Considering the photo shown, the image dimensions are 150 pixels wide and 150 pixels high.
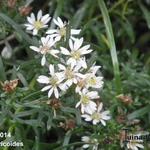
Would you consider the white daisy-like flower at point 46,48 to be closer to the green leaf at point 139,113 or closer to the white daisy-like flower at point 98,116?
the white daisy-like flower at point 98,116

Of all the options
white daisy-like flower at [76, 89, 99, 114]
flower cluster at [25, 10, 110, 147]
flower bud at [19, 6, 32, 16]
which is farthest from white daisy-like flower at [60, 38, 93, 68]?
flower bud at [19, 6, 32, 16]

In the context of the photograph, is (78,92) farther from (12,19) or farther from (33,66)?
(12,19)

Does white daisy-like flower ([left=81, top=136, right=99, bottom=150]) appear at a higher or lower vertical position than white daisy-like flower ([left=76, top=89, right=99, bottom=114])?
lower

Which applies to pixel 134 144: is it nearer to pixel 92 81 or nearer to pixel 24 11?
pixel 92 81

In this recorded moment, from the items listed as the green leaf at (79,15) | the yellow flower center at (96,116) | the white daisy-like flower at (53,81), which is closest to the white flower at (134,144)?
the yellow flower center at (96,116)

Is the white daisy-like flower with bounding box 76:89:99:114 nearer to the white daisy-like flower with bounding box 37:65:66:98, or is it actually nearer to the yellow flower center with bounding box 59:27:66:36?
the white daisy-like flower with bounding box 37:65:66:98

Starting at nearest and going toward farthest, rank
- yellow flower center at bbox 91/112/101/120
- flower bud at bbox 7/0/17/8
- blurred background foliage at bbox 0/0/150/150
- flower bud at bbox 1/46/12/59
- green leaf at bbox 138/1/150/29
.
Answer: blurred background foliage at bbox 0/0/150/150 < yellow flower center at bbox 91/112/101/120 < flower bud at bbox 7/0/17/8 < flower bud at bbox 1/46/12/59 < green leaf at bbox 138/1/150/29
